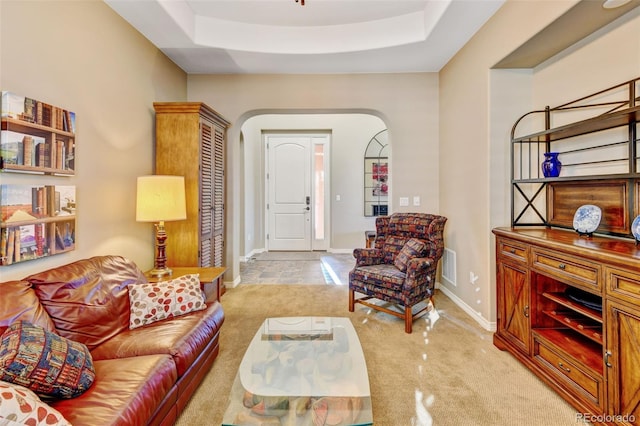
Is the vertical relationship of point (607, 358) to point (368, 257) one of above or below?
below

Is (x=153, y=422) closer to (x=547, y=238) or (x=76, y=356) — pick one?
(x=76, y=356)

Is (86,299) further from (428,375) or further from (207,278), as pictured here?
(428,375)

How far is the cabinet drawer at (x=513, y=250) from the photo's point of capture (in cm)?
208

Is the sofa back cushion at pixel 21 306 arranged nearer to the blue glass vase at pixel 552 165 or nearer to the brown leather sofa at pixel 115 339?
the brown leather sofa at pixel 115 339

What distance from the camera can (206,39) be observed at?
123 inches

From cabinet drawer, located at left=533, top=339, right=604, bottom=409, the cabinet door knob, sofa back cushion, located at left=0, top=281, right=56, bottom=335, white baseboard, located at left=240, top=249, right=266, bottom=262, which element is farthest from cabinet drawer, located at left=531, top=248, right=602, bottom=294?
white baseboard, located at left=240, top=249, right=266, bottom=262

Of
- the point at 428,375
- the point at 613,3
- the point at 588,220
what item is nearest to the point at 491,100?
the point at 613,3

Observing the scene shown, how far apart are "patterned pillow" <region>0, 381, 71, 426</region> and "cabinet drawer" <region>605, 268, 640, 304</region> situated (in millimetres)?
2329

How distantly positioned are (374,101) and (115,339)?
141 inches

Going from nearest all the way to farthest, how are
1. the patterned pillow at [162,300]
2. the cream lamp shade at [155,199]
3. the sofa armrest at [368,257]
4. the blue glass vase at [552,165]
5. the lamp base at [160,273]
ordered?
the patterned pillow at [162,300]
the blue glass vase at [552,165]
the cream lamp shade at [155,199]
the lamp base at [160,273]
the sofa armrest at [368,257]

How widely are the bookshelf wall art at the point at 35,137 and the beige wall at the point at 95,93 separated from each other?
7 cm

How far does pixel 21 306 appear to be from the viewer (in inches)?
56.3

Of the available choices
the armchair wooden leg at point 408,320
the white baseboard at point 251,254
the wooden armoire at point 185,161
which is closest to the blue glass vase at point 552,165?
the armchair wooden leg at point 408,320

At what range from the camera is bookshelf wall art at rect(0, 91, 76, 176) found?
5.41 feet
